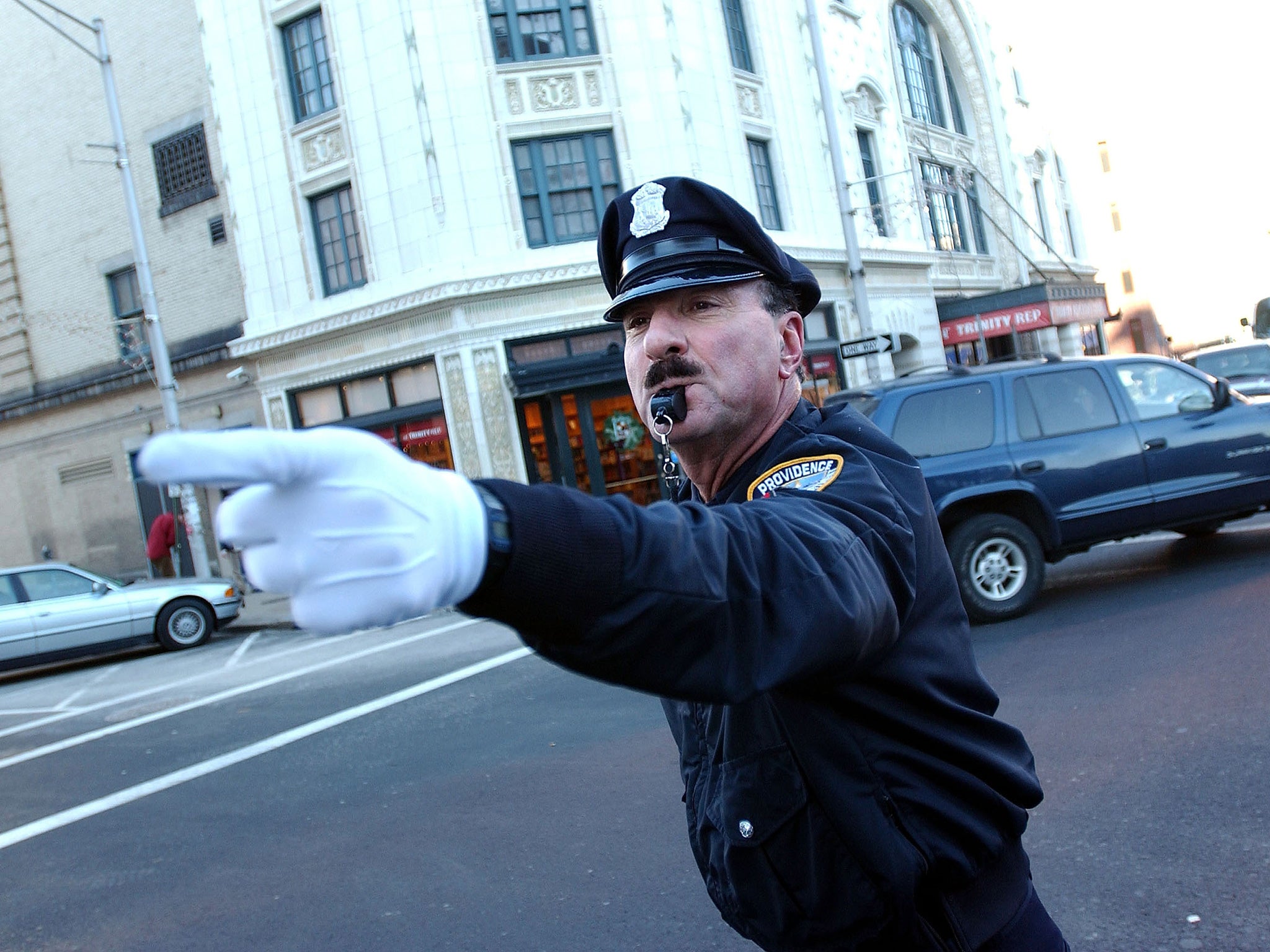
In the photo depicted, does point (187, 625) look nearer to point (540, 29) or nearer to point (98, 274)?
point (540, 29)

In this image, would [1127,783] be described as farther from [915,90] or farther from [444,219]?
[915,90]

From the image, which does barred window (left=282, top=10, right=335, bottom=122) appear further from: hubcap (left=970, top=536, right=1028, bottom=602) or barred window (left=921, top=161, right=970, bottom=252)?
hubcap (left=970, top=536, right=1028, bottom=602)

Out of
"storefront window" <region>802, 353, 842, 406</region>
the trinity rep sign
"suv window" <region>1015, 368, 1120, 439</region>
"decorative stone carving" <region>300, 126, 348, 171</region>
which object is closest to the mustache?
"suv window" <region>1015, 368, 1120, 439</region>

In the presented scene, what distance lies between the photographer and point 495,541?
1.02 m

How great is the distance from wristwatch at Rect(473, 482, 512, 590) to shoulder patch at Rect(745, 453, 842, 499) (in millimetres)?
532

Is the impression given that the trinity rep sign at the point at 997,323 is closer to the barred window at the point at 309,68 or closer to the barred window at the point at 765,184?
the barred window at the point at 765,184

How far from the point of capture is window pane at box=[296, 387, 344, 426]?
65.1 feet

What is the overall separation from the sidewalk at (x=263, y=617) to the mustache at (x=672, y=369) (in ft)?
41.6

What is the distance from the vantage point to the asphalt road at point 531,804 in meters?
3.79

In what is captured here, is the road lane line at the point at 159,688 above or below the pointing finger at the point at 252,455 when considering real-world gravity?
below

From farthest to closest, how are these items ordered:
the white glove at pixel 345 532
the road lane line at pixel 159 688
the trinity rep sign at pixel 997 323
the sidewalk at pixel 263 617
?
the trinity rep sign at pixel 997 323 → the sidewalk at pixel 263 617 → the road lane line at pixel 159 688 → the white glove at pixel 345 532

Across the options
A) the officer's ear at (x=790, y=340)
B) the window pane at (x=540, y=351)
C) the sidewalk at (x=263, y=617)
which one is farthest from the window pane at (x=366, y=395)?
the officer's ear at (x=790, y=340)

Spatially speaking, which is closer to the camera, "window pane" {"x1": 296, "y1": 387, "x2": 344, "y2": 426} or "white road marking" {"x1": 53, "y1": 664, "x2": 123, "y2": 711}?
"white road marking" {"x1": 53, "y1": 664, "x2": 123, "y2": 711}

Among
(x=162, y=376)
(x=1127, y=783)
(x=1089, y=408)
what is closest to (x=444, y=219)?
(x=162, y=376)
